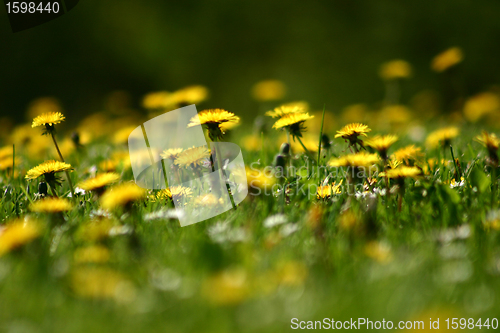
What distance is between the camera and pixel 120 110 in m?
4.41

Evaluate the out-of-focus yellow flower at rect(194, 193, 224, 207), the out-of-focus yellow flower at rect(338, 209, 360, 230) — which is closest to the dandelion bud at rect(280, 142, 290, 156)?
the out-of-focus yellow flower at rect(194, 193, 224, 207)

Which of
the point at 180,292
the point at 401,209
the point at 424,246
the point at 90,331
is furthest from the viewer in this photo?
the point at 401,209

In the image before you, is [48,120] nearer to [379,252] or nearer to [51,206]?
[51,206]

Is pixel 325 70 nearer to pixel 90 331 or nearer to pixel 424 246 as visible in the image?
pixel 424 246

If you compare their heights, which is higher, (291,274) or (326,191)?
(326,191)

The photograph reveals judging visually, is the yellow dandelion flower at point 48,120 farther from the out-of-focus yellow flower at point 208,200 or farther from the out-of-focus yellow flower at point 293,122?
the out-of-focus yellow flower at point 293,122

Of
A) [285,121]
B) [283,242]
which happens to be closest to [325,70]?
[285,121]

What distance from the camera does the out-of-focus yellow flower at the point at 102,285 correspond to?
80 centimetres

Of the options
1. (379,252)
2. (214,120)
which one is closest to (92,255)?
(214,120)

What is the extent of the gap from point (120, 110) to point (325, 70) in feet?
8.64

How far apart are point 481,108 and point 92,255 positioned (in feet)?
11.7

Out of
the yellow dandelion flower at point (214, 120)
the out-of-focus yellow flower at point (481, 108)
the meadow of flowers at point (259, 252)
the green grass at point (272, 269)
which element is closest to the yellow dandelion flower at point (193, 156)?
the meadow of flowers at point (259, 252)

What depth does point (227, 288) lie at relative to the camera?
0.79 metres

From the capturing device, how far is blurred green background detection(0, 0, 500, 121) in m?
4.94
